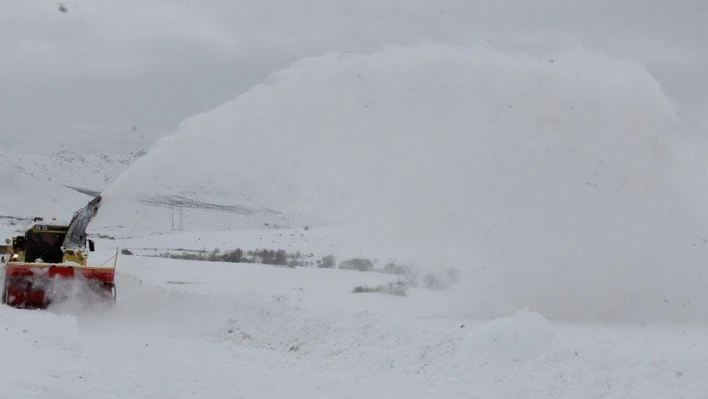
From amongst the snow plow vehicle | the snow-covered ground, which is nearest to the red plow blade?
the snow plow vehicle

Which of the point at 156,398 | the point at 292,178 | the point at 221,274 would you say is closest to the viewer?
the point at 156,398

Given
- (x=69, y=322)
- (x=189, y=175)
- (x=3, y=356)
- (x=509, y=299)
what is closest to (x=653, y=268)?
(x=509, y=299)

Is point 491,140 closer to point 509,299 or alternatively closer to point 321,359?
point 509,299

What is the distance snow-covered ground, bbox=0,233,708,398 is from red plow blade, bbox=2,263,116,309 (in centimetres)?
41

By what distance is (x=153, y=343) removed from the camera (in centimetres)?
1436

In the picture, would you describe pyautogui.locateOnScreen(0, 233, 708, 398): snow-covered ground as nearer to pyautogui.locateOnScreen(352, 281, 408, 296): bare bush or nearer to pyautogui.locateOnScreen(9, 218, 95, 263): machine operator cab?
pyautogui.locateOnScreen(9, 218, 95, 263): machine operator cab

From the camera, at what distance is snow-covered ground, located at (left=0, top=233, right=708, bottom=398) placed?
10742 mm

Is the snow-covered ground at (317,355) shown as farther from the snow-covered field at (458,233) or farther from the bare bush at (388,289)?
the bare bush at (388,289)

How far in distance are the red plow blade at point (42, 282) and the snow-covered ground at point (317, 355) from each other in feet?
1.34

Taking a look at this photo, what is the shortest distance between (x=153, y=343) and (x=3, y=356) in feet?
11.6

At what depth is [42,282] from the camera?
17.5m

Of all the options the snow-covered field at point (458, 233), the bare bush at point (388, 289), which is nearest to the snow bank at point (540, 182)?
the snow-covered field at point (458, 233)

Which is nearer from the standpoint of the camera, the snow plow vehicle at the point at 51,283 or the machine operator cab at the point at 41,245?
the snow plow vehicle at the point at 51,283

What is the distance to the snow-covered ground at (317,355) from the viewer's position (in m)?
10.7
